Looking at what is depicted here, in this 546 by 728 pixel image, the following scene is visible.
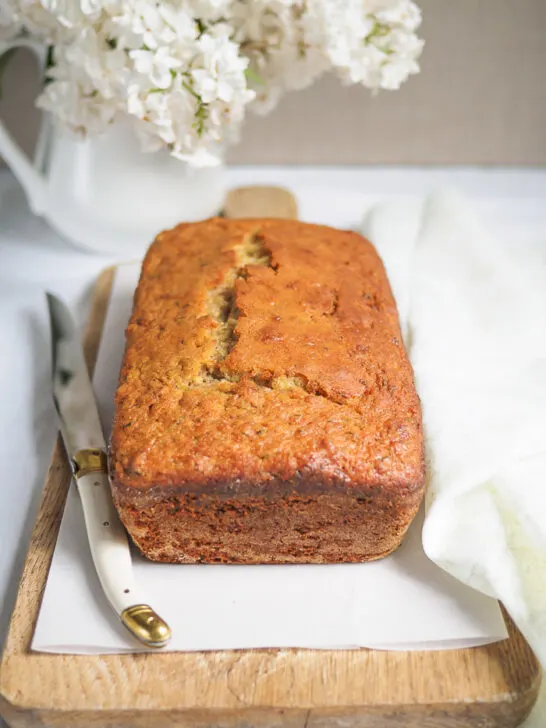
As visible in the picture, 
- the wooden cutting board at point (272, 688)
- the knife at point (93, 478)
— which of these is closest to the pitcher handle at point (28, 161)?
the knife at point (93, 478)

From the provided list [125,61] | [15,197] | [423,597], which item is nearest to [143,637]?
[423,597]

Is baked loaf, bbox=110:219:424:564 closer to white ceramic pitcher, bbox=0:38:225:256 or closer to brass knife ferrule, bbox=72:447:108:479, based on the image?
brass knife ferrule, bbox=72:447:108:479

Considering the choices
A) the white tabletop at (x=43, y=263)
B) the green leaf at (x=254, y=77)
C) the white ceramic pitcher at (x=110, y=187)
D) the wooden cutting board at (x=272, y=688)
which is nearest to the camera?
the wooden cutting board at (x=272, y=688)

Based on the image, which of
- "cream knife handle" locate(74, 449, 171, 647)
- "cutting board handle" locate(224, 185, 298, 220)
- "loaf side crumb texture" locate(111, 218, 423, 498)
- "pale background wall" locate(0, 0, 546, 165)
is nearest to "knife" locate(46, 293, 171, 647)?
"cream knife handle" locate(74, 449, 171, 647)

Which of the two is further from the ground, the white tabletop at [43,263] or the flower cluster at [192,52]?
the flower cluster at [192,52]

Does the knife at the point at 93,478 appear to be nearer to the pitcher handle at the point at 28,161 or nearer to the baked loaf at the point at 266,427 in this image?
the baked loaf at the point at 266,427

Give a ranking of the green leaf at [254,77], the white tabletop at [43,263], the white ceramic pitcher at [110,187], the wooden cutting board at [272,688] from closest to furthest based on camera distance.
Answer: the wooden cutting board at [272,688] → the white tabletop at [43,263] → the green leaf at [254,77] → the white ceramic pitcher at [110,187]

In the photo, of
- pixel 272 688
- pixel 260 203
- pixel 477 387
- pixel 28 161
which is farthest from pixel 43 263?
pixel 272 688

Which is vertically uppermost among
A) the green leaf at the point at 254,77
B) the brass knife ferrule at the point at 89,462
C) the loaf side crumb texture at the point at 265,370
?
the green leaf at the point at 254,77
